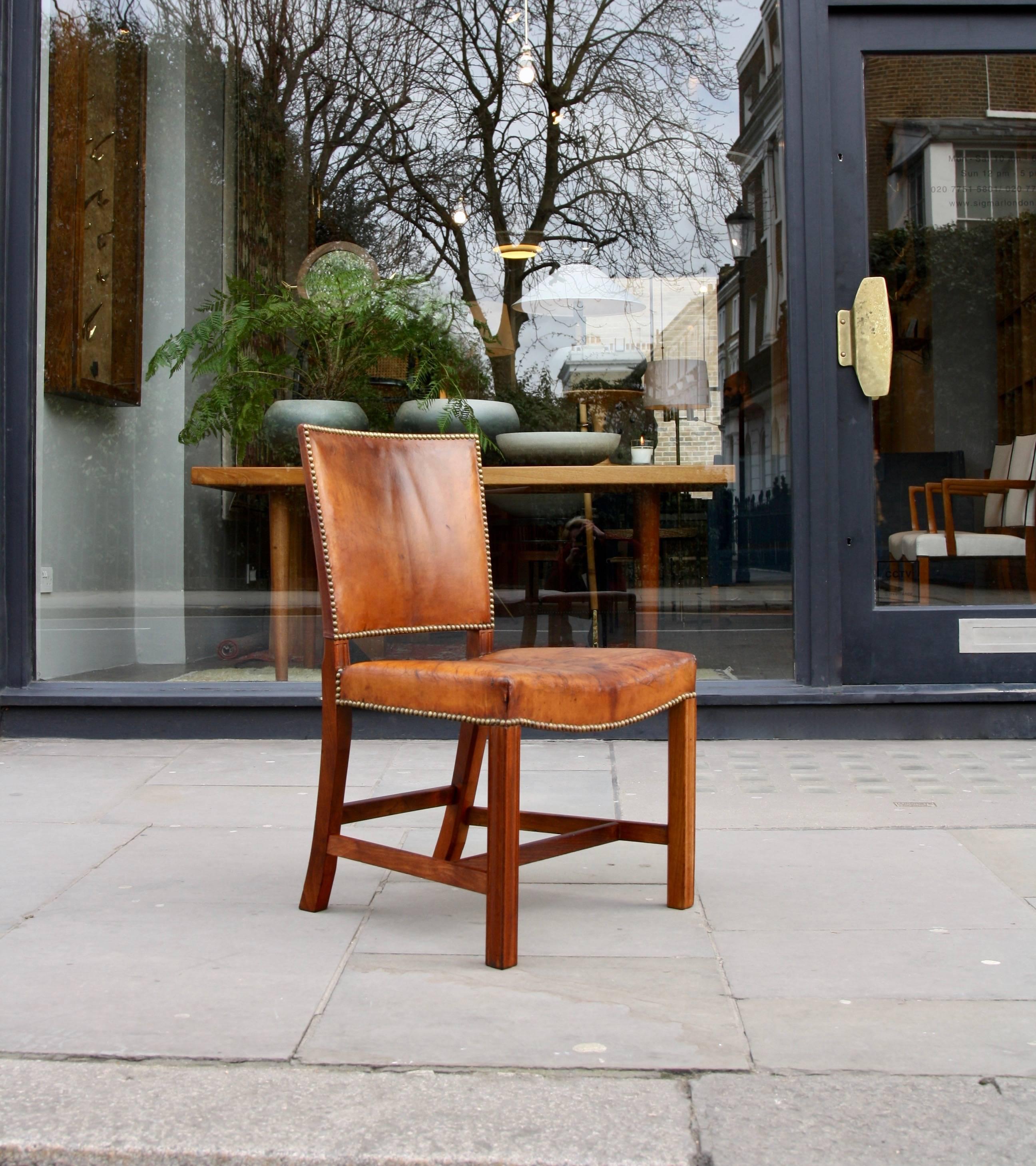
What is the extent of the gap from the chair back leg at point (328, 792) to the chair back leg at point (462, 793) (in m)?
0.37

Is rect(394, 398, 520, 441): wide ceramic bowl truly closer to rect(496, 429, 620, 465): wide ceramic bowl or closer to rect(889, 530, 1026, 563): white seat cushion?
rect(496, 429, 620, 465): wide ceramic bowl

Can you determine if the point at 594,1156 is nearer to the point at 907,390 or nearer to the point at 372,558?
the point at 372,558

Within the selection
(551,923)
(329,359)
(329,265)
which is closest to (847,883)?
(551,923)

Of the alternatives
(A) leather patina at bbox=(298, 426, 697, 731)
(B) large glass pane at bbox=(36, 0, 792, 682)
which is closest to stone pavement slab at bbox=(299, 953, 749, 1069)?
(A) leather patina at bbox=(298, 426, 697, 731)

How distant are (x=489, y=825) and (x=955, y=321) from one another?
3365mm

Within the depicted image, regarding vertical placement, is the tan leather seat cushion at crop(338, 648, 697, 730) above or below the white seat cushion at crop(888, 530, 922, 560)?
→ below

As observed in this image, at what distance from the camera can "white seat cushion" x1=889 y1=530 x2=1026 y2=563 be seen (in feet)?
14.8

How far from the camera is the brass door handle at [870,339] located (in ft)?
14.3

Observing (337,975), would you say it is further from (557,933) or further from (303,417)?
(303,417)

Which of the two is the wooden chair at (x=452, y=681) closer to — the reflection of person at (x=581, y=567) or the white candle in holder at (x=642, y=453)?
the reflection of person at (x=581, y=567)

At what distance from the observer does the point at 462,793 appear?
9.45ft

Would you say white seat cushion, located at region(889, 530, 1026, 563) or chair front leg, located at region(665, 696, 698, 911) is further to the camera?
white seat cushion, located at region(889, 530, 1026, 563)

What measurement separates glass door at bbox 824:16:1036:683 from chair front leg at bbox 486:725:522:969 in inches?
100

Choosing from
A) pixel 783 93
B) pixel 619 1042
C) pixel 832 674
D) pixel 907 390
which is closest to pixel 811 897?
pixel 619 1042
